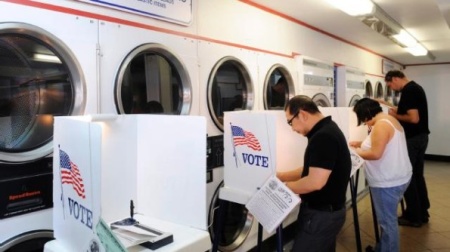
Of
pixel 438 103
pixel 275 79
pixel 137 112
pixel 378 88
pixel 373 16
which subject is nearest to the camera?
pixel 137 112

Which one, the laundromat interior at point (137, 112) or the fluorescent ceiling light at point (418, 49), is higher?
the fluorescent ceiling light at point (418, 49)

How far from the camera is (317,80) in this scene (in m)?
4.45

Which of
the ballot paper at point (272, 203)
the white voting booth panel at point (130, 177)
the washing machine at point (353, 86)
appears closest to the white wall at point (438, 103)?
the washing machine at point (353, 86)

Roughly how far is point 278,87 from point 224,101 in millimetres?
950

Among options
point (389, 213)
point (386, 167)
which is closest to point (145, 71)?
point (386, 167)

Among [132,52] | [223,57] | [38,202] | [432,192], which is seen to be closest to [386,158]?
[223,57]

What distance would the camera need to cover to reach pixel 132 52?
7.25ft

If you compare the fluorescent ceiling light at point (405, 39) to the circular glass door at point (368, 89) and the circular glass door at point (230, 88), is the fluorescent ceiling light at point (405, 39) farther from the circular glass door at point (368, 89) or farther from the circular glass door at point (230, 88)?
→ the circular glass door at point (230, 88)

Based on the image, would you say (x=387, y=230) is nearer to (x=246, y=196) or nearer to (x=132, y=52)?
(x=246, y=196)

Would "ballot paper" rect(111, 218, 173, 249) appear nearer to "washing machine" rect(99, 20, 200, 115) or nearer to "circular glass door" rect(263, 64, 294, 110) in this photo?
"washing machine" rect(99, 20, 200, 115)

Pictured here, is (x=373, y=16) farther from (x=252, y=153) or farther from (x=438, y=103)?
(x=438, y=103)

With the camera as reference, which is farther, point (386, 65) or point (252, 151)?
point (386, 65)

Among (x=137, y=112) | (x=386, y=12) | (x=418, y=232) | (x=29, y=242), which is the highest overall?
(x=386, y=12)

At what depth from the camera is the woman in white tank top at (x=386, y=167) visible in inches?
105
